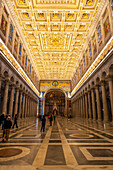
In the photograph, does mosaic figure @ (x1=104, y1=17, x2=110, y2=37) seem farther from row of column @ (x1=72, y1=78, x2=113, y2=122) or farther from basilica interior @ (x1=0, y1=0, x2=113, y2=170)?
row of column @ (x1=72, y1=78, x2=113, y2=122)

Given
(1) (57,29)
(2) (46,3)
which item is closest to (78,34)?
(1) (57,29)

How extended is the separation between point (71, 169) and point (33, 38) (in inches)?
912

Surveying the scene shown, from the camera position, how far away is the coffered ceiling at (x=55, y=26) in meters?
15.9

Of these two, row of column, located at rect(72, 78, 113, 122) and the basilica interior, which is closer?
the basilica interior

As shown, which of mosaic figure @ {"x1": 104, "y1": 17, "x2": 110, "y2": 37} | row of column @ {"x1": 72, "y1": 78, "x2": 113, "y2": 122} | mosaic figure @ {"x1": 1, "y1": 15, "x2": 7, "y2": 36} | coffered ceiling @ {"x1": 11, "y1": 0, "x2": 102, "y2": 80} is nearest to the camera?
mosaic figure @ {"x1": 1, "y1": 15, "x2": 7, "y2": 36}

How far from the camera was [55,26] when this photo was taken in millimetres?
20281

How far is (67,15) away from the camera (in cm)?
1786

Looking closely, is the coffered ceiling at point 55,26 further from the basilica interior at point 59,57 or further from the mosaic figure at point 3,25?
the mosaic figure at point 3,25

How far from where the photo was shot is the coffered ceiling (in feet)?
52.1

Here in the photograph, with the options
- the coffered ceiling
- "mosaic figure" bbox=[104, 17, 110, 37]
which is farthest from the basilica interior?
"mosaic figure" bbox=[104, 17, 110, 37]

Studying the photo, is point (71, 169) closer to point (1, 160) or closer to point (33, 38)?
point (1, 160)

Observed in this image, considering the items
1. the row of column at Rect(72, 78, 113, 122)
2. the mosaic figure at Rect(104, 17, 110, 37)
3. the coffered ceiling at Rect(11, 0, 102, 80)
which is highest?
the coffered ceiling at Rect(11, 0, 102, 80)

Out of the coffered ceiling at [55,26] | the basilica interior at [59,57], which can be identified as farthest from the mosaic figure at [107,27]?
the coffered ceiling at [55,26]

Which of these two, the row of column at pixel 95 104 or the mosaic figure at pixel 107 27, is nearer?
the mosaic figure at pixel 107 27
